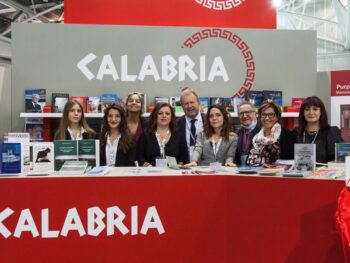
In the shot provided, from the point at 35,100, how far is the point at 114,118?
170 cm

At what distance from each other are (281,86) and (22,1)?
1109cm

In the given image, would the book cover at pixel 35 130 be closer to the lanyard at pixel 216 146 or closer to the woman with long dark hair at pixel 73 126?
the woman with long dark hair at pixel 73 126

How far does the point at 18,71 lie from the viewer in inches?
190

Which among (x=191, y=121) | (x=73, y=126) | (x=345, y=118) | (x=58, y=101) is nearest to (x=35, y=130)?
(x=58, y=101)

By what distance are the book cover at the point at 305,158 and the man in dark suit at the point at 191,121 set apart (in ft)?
5.59

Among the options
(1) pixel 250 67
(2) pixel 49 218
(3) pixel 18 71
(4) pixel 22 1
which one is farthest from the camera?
(4) pixel 22 1

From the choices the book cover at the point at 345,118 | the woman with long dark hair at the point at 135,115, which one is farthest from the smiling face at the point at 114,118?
the book cover at the point at 345,118

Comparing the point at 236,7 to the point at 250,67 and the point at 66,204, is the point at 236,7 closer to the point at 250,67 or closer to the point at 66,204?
the point at 250,67

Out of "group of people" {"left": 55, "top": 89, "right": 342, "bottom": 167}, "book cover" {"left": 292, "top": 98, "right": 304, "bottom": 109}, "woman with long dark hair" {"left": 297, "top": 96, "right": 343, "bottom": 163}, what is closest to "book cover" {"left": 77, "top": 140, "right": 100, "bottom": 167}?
"group of people" {"left": 55, "top": 89, "right": 342, "bottom": 167}

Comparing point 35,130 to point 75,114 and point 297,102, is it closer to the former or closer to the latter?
point 75,114

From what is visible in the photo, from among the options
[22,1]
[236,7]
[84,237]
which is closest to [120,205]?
[84,237]

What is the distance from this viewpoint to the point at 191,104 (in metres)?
4.07

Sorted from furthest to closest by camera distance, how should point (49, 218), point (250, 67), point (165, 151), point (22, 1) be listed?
point (22, 1), point (250, 67), point (165, 151), point (49, 218)

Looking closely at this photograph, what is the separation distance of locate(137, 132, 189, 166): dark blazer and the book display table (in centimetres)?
110
